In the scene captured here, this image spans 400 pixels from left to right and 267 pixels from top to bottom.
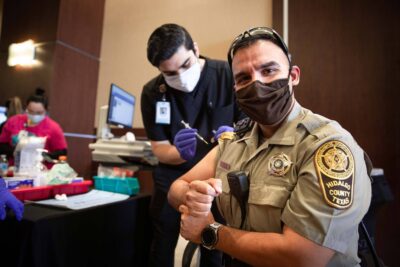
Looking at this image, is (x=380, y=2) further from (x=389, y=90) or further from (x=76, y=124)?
(x=76, y=124)

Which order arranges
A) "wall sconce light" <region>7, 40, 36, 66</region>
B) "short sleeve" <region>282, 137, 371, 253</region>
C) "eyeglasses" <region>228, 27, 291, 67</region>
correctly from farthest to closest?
"wall sconce light" <region>7, 40, 36, 66</region>, "eyeglasses" <region>228, 27, 291, 67</region>, "short sleeve" <region>282, 137, 371, 253</region>

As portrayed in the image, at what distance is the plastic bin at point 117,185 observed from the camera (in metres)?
1.70

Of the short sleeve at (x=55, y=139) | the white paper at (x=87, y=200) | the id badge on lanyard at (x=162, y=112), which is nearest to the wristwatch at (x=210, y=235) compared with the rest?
the white paper at (x=87, y=200)

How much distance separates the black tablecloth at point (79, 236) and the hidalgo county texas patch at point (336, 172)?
39.7 inches

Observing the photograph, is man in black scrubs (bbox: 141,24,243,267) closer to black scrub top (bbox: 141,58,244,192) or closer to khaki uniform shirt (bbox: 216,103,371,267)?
black scrub top (bbox: 141,58,244,192)

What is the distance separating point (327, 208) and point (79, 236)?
3.46ft

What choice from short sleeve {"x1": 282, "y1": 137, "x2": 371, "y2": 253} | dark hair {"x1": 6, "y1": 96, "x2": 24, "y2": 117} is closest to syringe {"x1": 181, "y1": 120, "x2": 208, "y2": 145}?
short sleeve {"x1": 282, "y1": 137, "x2": 371, "y2": 253}

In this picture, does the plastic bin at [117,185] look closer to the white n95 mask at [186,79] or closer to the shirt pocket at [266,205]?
the white n95 mask at [186,79]

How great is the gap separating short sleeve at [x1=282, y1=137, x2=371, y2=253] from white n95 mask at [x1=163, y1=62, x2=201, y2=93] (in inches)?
36.0

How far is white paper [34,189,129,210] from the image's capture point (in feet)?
4.06

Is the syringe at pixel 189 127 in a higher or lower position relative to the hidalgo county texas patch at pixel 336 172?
higher

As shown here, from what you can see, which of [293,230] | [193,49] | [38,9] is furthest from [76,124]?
[293,230]

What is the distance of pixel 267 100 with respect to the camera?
2.82 ft

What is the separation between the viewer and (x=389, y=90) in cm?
234
